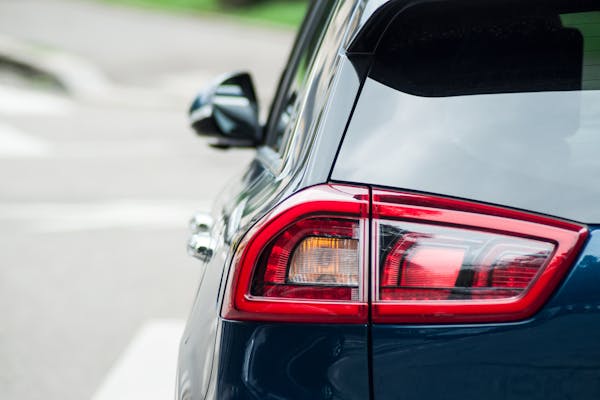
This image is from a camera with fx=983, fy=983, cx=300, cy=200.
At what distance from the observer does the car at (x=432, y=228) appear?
1741mm

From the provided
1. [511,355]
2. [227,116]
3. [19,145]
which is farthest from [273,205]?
[19,145]

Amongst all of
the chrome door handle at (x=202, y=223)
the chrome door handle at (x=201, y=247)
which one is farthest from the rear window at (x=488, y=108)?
the chrome door handle at (x=202, y=223)

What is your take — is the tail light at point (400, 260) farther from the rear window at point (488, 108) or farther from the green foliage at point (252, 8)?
the green foliage at point (252, 8)

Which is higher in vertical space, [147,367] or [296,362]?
[296,362]

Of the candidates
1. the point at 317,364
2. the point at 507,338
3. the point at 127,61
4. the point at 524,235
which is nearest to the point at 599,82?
the point at 524,235

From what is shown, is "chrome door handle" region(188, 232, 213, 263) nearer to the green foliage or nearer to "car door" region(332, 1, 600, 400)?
"car door" region(332, 1, 600, 400)

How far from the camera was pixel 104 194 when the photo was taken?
9000mm

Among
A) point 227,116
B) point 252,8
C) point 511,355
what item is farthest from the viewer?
point 252,8

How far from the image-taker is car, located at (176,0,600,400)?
1741 millimetres

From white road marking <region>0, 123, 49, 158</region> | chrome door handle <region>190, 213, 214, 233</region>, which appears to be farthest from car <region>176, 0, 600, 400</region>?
white road marking <region>0, 123, 49, 158</region>

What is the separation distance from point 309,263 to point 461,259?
292 millimetres

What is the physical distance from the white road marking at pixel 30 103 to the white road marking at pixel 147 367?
944 centimetres

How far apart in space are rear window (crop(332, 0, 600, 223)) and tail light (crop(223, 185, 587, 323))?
41mm

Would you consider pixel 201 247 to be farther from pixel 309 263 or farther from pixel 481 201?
pixel 481 201
